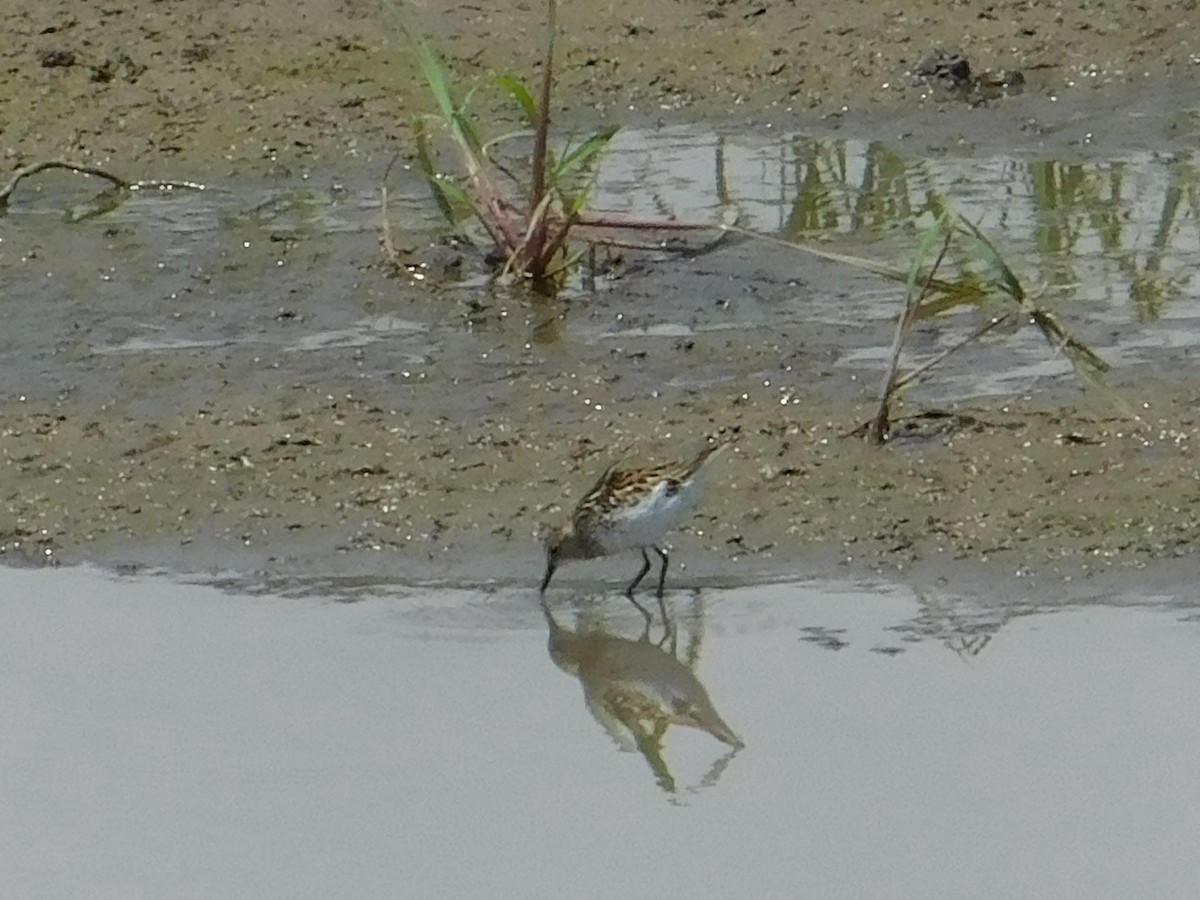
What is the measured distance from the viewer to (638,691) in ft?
19.4

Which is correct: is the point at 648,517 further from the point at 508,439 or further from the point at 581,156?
the point at 581,156

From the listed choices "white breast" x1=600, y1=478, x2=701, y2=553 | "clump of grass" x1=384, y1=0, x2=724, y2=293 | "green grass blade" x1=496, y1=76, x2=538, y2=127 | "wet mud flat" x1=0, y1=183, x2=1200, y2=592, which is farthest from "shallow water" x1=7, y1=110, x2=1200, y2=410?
"white breast" x1=600, y1=478, x2=701, y2=553

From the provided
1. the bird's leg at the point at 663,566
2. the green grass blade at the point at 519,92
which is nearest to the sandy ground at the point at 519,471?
the bird's leg at the point at 663,566

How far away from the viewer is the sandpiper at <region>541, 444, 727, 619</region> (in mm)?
6207

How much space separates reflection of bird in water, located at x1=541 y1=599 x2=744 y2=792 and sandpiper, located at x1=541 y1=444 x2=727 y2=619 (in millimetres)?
177

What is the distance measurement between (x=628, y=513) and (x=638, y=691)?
47cm

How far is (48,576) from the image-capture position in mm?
6672

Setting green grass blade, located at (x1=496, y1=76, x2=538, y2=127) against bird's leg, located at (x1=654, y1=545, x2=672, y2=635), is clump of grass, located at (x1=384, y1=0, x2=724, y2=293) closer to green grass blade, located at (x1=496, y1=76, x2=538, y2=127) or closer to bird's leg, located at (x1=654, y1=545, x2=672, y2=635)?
green grass blade, located at (x1=496, y1=76, x2=538, y2=127)

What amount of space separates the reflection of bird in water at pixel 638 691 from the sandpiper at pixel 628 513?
0.58 feet

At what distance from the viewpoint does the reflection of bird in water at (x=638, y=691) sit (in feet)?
18.3

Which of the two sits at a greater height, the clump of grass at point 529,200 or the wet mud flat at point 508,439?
the clump of grass at point 529,200

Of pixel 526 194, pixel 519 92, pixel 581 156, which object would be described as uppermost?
pixel 519 92

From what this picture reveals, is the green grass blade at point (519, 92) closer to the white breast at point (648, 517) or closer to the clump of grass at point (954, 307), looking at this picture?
the clump of grass at point (954, 307)

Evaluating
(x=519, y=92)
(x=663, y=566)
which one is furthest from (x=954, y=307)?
(x=519, y=92)
